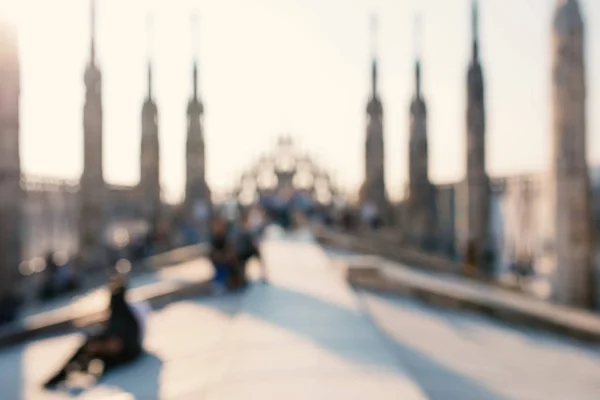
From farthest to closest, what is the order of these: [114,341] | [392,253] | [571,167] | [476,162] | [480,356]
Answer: [476,162] → [392,253] → [571,167] → [480,356] → [114,341]

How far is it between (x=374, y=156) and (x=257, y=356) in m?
16.7

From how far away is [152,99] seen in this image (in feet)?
62.7

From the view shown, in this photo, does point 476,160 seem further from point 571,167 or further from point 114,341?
point 114,341

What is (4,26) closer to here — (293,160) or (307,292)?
(307,292)

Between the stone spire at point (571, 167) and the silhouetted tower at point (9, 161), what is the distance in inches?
381

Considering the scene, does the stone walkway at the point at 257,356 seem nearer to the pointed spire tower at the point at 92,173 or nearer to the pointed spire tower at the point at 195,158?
the pointed spire tower at the point at 92,173

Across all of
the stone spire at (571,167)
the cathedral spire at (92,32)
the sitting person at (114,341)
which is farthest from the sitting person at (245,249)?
the cathedral spire at (92,32)

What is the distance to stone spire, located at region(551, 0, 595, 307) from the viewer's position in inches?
408

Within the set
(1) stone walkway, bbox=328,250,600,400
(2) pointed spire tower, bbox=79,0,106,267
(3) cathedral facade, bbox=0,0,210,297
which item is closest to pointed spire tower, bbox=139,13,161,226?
(3) cathedral facade, bbox=0,0,210,297

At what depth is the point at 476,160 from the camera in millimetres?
15414

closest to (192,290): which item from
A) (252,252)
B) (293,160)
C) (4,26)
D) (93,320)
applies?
(252,252)

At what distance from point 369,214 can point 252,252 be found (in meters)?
9.78

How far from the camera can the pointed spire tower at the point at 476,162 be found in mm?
15234

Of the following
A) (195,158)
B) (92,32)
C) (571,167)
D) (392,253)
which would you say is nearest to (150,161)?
(195,158)
